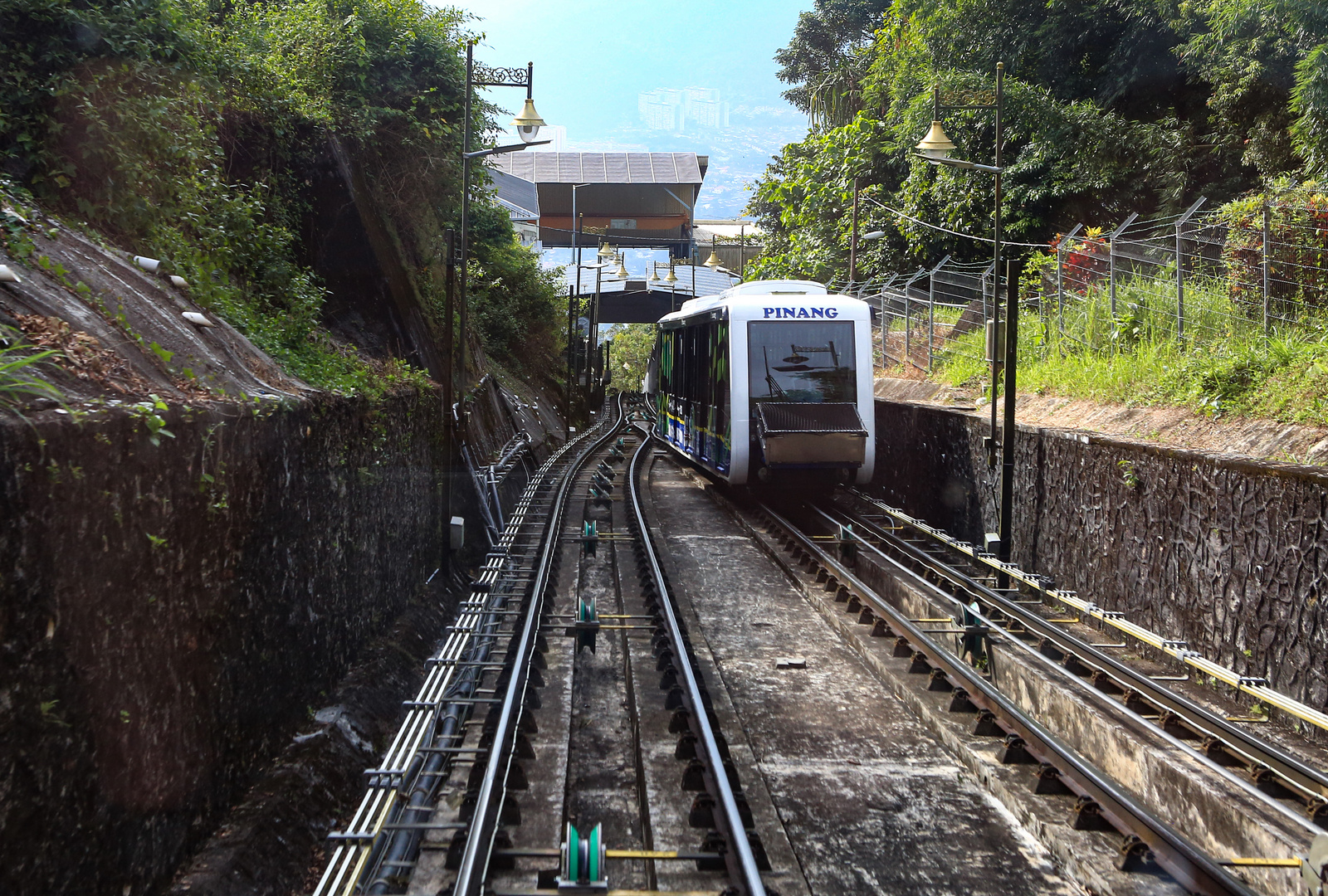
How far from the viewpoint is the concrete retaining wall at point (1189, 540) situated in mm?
7547

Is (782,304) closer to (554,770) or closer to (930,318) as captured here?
(930,318)

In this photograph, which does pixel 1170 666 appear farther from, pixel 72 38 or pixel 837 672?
pixel 72 38

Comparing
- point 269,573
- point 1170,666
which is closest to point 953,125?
point 1170,666

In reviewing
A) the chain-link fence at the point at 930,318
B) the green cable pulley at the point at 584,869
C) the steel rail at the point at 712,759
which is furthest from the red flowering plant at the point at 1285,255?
the green cable pulley at the point at 584,869

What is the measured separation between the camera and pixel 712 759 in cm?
658

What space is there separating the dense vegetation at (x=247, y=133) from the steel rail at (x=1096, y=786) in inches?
230

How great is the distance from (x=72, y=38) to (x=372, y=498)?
5041 millimetres

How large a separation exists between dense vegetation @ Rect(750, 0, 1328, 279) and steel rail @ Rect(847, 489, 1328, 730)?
10.1 meters

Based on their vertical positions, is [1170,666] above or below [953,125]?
below

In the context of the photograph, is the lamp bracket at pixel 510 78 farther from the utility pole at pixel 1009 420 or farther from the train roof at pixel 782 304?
the utility pole at pixel 1009 420

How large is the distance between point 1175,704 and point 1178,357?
7194mm

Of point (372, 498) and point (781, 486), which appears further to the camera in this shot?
point (781, 486)

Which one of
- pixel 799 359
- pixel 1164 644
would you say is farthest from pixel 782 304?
pixel 1164 644

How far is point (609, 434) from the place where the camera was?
129 feet
